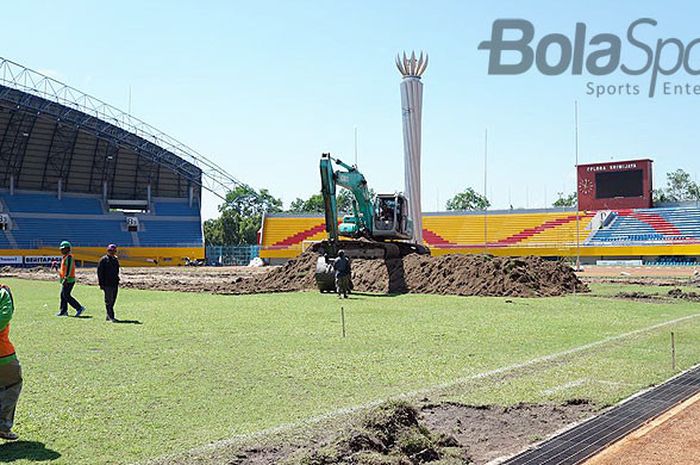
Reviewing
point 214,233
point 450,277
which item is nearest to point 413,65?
point 450,277

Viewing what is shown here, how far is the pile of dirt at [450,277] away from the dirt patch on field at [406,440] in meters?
18.9

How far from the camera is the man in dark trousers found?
16859 millimetres

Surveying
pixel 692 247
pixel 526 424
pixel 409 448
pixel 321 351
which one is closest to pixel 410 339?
pixel 321 351

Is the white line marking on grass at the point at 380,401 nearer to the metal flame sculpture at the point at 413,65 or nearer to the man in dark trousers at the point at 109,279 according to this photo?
the man in dark trousers at the point at 109,279

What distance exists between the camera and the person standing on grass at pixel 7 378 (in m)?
6.32

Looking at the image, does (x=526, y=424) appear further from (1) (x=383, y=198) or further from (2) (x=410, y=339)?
(1) (x=383, y=198)

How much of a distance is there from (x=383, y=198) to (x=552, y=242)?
43.4 m

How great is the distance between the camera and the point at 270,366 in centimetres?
1051

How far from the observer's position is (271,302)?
22.9m

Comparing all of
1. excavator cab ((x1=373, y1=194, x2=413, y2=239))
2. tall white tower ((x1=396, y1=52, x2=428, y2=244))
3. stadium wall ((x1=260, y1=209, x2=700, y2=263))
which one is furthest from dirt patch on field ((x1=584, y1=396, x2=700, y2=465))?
stadium wall ((x1=260, y1=209, x2=700, y2=263))

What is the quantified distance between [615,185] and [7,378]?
233 feet

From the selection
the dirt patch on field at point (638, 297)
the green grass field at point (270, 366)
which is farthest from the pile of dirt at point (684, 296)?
the green grass field at point (270, 366)

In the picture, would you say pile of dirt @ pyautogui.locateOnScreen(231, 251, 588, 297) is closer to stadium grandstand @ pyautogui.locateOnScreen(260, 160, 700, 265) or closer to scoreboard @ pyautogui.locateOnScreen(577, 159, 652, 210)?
stadium grandstand @ pyautogui.locateOnScreen(260, 160, 700, 265)

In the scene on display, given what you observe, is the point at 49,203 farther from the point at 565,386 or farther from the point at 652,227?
the point at 565,386
